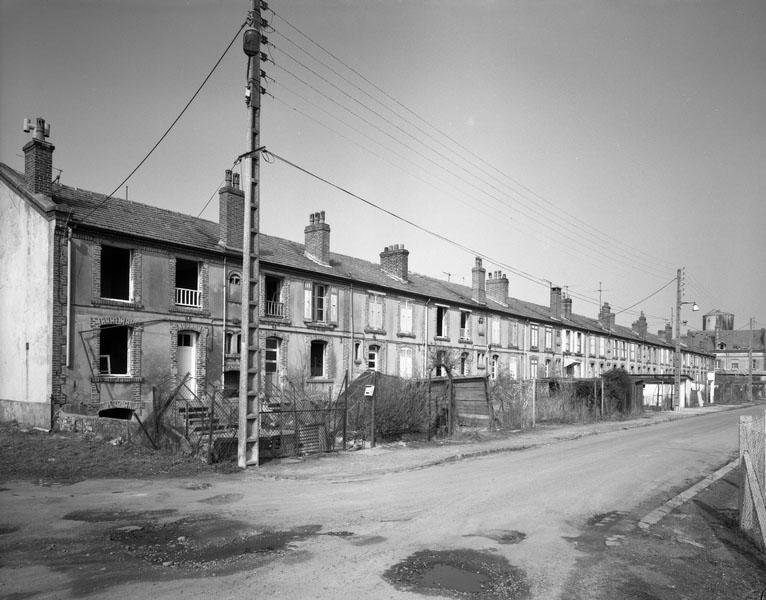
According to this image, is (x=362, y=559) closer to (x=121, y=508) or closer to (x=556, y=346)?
(x=121, y=508)

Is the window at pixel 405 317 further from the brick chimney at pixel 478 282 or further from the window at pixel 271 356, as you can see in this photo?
the window at pixel 271 356

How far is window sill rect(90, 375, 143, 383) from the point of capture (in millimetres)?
19500

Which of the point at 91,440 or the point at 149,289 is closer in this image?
the point at 91,440

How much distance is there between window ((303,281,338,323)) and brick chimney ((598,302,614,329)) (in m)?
39.8

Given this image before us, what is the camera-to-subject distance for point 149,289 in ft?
70.5

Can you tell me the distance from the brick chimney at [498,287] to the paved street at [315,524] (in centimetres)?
3072

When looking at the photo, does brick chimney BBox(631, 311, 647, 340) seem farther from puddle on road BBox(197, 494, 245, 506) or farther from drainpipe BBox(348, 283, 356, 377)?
puddle on road BBox(197, 494, 245, 506)

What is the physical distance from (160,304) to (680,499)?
1831 centimetres

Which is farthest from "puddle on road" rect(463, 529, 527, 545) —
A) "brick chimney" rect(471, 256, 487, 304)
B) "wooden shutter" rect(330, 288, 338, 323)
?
"brick chimney" rect(471, 256, 487, 304)

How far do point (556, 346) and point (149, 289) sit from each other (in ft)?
120

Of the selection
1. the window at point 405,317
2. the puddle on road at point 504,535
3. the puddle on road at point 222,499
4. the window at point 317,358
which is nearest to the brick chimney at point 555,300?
the window at point 405,317

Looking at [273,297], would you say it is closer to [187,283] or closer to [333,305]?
[333,305]

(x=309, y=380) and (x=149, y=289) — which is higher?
(x=149, y=289)

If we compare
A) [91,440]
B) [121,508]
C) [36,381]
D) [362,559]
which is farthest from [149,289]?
[362,559]
